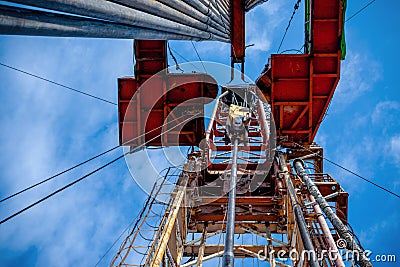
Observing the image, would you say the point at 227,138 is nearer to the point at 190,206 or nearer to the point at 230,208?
the point at 190,206

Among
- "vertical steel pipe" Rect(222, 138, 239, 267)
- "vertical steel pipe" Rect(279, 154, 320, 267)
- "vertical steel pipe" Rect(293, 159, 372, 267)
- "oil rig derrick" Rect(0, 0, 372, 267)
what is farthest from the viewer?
"oil rig derrick" Rect(0, 0, 372, 267)

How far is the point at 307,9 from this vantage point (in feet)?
39.4

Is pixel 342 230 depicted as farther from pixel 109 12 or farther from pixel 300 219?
pixel 109 12

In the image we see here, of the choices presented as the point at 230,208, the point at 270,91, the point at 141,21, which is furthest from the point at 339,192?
the point at 141,21

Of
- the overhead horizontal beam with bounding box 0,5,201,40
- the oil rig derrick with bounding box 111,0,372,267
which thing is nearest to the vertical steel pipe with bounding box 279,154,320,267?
the oil rig derrick with bounding box 111,0,372,267

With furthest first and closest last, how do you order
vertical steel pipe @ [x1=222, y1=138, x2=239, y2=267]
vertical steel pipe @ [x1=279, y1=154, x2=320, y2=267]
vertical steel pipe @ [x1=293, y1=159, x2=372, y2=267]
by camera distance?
vertical steel pipe @ [x1=293, y1=159, x2=372, y2=267] → vertical steel pipe @ [x1=279, y1=154, x2=320, y2=267] → vertical steel pipe @ [x1=222, y1=138, x2=239, y2=267]

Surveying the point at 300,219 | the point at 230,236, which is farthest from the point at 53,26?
the point at 300,219

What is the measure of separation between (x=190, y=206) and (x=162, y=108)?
3.69 m

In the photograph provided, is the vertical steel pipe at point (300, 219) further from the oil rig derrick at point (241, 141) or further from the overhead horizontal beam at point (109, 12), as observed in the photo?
the overhead horizontal beam at point (109, 12)

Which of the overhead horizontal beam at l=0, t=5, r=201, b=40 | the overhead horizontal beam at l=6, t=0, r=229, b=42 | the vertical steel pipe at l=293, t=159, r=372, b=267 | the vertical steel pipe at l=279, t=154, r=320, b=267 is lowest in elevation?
the vertical steel pipe at l=293, t=159, r=372, b=267

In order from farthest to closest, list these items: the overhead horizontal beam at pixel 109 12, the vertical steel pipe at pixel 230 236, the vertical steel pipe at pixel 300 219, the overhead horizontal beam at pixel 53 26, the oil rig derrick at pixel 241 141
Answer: the oil rig derrick at pixel 241 141 < the vertical steel pipe at pixel 300 219 < the vertical steel pipe at pixel 230 236 < the overhead horizontal beam at pixel 109 12 < the overhead horizontal beam at pixel 53 26

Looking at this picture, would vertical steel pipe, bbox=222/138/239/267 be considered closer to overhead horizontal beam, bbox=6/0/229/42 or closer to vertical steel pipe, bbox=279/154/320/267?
vertical steel pipe, bbox=279/154/320/267

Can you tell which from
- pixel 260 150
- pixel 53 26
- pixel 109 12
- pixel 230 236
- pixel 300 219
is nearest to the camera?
pixel 53 26

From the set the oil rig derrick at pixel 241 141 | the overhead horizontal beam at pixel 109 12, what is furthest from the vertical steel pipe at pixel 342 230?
the overhead horizontal beam at pixel 109 12
